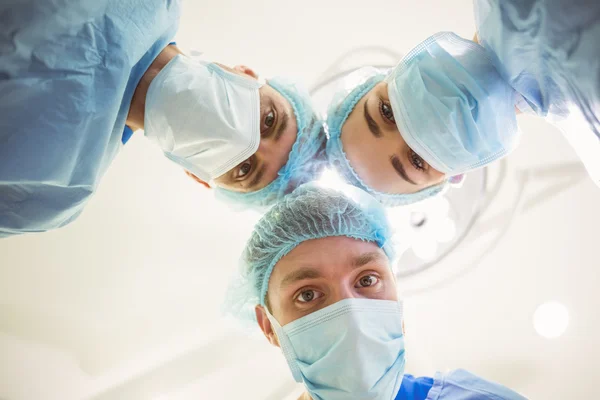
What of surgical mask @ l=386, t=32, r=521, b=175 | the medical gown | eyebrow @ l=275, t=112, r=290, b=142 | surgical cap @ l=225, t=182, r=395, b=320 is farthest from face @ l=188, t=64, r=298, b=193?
the medical gown

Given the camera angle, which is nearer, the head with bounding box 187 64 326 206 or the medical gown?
the medical gown

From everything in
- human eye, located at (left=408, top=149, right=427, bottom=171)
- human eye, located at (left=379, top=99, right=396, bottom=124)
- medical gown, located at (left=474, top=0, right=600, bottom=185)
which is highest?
medical gown, located at (left=474, top=0, right=600, bottom=185)

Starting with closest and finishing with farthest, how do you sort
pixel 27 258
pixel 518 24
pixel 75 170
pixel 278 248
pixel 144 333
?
pixel 518 24 → pixel 75 170 → pixel 278 248 → pixel 27 258 → pixel 144 333

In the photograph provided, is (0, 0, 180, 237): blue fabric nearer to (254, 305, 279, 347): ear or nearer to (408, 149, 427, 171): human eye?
(254, 305, 279, 347): ear

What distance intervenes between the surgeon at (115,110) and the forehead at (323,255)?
0.86 feet

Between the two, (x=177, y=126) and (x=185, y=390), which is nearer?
(x=177, y=126)

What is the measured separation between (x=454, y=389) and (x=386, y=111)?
0.93 metres

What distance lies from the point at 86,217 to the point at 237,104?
873 millimetres

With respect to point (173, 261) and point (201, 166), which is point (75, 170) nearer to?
point (201, 166)

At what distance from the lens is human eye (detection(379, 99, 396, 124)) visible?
144cm

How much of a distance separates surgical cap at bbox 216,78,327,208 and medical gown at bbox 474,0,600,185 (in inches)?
24.2

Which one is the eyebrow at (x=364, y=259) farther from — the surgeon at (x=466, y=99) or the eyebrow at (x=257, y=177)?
the eyebrow at (x=257, y=177)

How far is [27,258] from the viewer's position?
5.70 feet

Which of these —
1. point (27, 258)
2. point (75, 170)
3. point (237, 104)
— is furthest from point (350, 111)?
point (27, 258)
